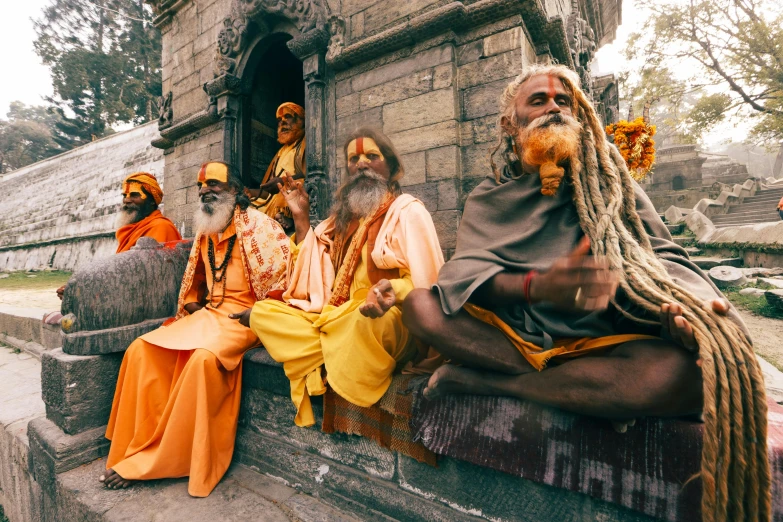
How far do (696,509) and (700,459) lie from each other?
162 millimetres

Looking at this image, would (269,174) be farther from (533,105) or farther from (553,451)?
(553,451)

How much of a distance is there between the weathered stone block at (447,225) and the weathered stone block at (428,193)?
0.08 metres

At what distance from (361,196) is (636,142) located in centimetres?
333

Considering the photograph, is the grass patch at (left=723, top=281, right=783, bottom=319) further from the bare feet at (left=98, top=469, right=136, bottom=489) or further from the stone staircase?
the stone staircase

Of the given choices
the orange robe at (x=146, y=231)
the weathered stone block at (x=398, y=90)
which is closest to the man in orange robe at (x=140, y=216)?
the orange robe at (x=146, y=231)

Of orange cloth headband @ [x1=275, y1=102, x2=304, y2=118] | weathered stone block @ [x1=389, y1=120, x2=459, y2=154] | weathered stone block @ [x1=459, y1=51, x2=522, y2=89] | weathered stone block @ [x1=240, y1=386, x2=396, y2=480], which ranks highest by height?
orange cloth headband @ [x1=275, y1=102, x2=304, y2=118]

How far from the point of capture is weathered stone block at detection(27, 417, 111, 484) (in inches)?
103

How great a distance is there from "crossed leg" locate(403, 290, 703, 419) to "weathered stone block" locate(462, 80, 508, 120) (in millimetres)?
2139

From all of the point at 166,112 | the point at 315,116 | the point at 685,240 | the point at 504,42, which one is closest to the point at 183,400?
the point at 315,116

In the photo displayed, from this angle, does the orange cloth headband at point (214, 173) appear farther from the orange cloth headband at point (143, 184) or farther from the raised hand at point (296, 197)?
the orange cloth headband at point (143, 184)

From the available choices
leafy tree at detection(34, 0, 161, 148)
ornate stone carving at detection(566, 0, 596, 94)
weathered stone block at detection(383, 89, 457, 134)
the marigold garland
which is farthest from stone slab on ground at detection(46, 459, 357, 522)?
leafy tree at detection(34, 0, 161, 148)

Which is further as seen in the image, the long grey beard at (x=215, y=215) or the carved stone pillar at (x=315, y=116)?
the carved stone pillar at (x=315, y=116)

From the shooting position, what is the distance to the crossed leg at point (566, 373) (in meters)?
1.29

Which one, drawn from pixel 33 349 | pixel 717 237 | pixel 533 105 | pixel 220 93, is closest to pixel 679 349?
pixel 533 105
